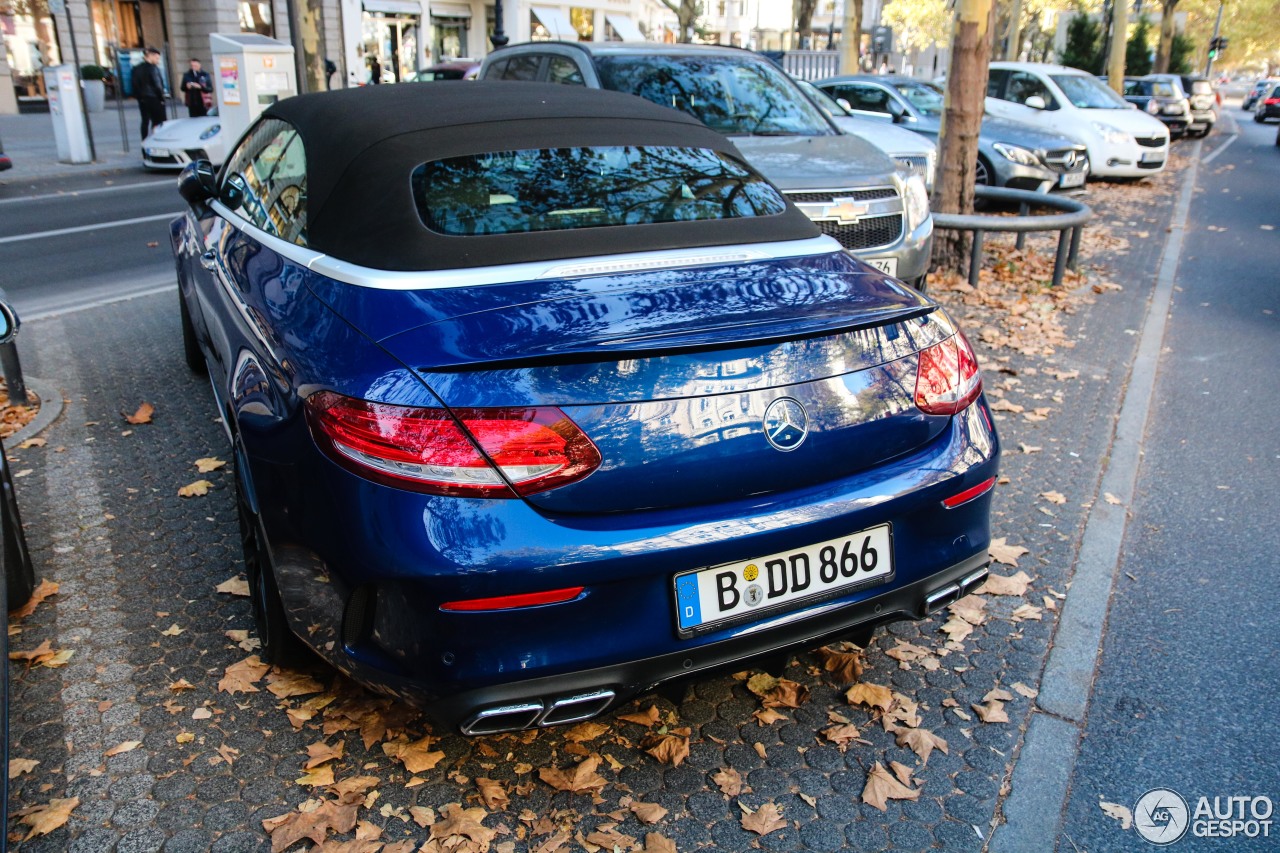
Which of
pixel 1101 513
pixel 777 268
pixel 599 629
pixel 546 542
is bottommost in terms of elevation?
pixel 1101 513

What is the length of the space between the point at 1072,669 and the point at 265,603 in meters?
2.48

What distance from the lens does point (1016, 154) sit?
13.7 metres

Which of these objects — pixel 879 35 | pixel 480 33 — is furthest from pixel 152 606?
pixel 480 33

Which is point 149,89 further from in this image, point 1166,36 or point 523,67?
point 1166,36

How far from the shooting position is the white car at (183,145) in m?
16.4

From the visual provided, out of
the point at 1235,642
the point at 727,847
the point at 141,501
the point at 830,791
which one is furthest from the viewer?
the point at 141,501

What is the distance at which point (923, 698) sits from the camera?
10.6 feet

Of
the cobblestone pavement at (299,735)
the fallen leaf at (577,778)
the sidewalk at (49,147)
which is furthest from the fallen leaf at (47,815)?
the sidewalk at (49,147)

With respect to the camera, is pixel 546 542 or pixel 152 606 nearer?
pixel 546 542

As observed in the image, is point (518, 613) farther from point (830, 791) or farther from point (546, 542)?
point (830, 791)

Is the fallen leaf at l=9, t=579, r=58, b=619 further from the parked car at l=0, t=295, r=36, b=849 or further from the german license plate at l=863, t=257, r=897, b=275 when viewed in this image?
the german license plate at l=863, t=257, r=897, b=275

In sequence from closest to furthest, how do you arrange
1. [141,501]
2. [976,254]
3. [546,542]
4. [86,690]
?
[546,542]
[86,690]
[141,501]
[976,254]

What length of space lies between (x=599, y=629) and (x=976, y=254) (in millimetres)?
7157

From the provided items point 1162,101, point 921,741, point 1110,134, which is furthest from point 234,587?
point 1162,101
